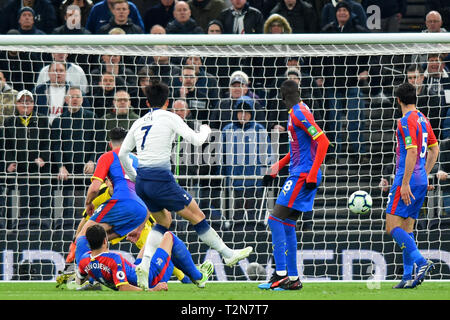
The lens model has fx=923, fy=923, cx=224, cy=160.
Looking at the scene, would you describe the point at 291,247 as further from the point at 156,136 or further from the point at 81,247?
the point at 81,247

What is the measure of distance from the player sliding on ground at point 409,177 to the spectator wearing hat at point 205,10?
5.69 meters

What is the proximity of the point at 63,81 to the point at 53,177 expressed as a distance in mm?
1337

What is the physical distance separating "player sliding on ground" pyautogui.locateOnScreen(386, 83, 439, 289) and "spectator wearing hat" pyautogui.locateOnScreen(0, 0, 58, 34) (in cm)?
690

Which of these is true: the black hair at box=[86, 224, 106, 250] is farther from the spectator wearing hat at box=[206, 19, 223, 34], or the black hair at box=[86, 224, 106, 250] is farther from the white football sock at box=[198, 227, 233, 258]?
the spectator wearing hat at box=[206, 19, 223, 34]

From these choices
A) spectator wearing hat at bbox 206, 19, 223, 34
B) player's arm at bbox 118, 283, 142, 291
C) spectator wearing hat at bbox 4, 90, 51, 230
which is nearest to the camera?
player's arm at bbox 118, 283, 142, 291

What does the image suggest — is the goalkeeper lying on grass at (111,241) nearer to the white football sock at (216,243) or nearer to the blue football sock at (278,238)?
the white football sock at (216,243)

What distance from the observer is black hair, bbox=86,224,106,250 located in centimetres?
895

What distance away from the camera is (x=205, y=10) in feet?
47.4

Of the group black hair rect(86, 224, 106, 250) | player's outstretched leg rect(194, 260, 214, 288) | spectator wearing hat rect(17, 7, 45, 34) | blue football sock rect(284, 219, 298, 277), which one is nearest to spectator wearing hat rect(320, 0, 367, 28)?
spectator wearing hat rect(17, 7, 45, 34)

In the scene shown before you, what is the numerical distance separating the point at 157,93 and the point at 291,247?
2.04 metres

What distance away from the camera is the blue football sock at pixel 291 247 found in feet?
30.3

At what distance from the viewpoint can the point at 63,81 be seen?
1221cm

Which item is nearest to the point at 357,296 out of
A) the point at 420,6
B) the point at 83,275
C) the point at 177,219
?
the point at 83,275

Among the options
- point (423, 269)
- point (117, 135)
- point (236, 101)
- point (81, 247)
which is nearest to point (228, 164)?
point (236, 101)
